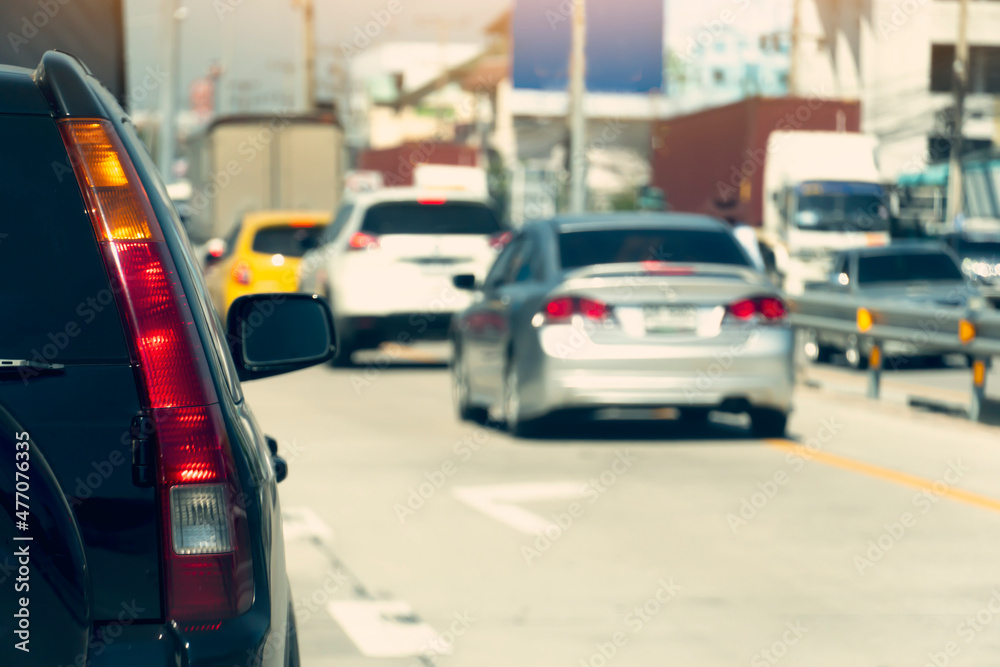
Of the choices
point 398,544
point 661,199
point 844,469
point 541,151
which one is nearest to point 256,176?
point 661,199

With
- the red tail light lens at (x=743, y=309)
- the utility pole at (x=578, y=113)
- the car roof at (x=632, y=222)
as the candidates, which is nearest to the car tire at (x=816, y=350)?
the utility pole at (x=578, y=113)

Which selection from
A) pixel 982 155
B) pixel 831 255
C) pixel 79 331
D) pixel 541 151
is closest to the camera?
pixel 79 331

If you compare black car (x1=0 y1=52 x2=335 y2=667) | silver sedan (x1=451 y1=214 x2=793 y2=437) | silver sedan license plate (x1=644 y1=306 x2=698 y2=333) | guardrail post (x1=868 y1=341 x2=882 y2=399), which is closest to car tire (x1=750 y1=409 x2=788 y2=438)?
silver sedan (x1=451 y1=214 x2=793 y2=437)

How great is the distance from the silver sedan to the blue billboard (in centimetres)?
1745

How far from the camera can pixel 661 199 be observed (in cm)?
4256

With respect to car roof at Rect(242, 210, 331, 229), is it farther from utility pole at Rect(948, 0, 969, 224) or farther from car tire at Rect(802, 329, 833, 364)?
utility pole at Rect(948, 0, 969, 224)

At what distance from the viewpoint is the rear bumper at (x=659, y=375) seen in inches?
443

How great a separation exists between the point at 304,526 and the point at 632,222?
4638 mm

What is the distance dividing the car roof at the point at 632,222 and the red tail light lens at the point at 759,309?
2.92 feet

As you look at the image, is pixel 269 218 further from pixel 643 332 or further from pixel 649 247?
pixel 643 332

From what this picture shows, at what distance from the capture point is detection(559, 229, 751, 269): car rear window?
39.1 ft

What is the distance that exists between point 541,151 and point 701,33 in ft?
154

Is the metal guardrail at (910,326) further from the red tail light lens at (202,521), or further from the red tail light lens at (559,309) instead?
the red tail light lens at (202,521)

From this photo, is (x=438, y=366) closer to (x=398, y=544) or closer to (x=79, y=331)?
(x=398, y=544)
